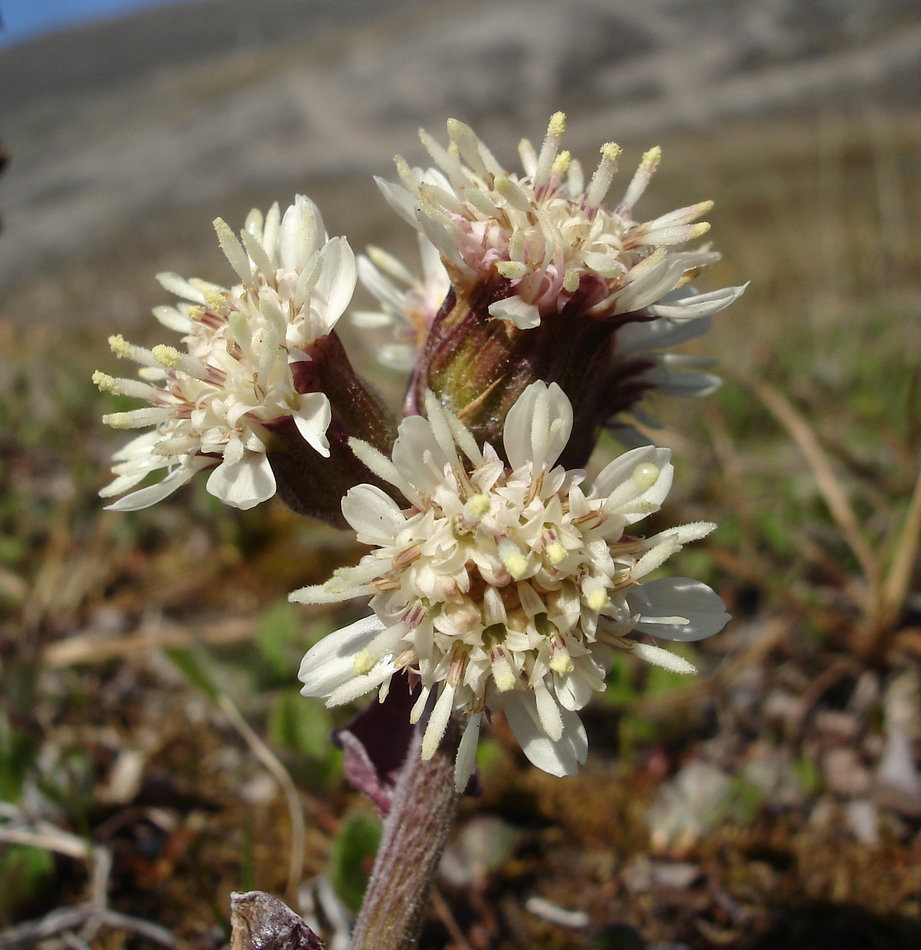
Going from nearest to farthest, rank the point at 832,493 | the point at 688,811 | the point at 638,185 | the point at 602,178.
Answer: the point at 602,178 < the point at 638,185 < the point at 688,811 < the point at 832,493

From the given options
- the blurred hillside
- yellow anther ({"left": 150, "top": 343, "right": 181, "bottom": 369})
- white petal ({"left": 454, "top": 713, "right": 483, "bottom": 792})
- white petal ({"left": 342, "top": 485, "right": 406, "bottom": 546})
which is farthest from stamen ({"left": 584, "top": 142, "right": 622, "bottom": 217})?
the blurred hillside

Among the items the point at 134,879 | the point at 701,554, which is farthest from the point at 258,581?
the point at 701,554

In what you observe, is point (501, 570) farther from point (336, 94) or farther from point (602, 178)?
point (336, 94)

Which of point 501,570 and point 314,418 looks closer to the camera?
point 501,570

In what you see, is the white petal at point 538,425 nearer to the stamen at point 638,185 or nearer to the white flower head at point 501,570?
the white flower head at point 501,570

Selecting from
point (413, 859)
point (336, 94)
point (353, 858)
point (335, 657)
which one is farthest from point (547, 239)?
point (336, 94)

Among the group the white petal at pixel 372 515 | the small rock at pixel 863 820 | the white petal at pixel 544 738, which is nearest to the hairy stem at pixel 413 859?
the white petal at pixel 544 738
